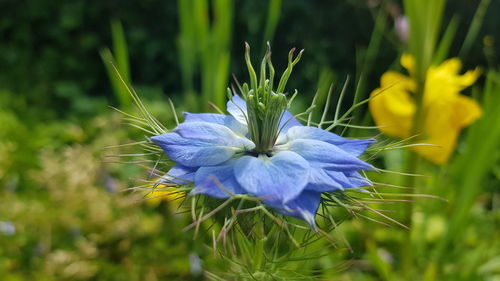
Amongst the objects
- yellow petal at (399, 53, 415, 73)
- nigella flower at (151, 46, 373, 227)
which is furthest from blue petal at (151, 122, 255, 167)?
yellow petal at (399, 53, 415, 73)

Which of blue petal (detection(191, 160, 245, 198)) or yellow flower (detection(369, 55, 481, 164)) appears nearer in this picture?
blue petal (detection(191, 160, 245, 198))

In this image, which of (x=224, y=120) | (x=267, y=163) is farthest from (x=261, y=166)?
(x=224, y=120)

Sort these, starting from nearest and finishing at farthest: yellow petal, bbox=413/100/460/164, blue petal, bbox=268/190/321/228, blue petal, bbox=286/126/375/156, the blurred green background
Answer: blue petal, bbox=268/190/321/228, blue petal, bbox=286/126/375/156, yellow petal, bbox=413/100/460/164, the blurred green background

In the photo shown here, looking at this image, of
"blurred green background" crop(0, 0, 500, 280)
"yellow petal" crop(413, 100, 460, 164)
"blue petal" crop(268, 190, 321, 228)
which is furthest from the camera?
"blurred green background" crop(0, 0, 500, 280)

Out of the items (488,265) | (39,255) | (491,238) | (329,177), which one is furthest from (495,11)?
(329,177)

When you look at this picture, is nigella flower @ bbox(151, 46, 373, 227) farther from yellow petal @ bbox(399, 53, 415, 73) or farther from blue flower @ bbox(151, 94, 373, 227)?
yellow petal @ bbox(399, 53, 415, 73)

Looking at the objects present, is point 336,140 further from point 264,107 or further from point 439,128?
point 439,128
